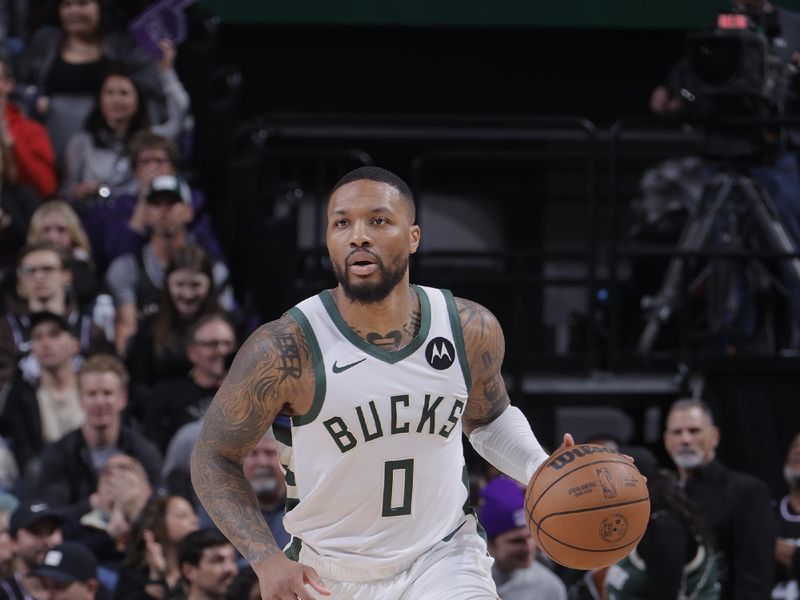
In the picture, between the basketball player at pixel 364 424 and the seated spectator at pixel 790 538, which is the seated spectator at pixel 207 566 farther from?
the seated spectator at pixel 790 538

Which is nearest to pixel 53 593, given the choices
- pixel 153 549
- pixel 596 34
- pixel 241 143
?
pixel 153 549

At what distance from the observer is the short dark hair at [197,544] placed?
8039 mm

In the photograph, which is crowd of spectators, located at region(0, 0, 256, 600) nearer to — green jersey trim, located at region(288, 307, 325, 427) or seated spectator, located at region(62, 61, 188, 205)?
seated spectator, located at region(62, 61, 188, 205)

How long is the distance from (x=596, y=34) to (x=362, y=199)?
8.16 m

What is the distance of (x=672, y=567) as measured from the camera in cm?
780

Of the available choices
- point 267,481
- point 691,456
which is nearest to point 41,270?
point 267,481

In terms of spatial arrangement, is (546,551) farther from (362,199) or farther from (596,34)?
(596,34)

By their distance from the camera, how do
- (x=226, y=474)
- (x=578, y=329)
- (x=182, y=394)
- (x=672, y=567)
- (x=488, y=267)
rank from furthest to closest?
(x=488, y=267), (x=578, y=329), (x=182, y=394), (x=672, y=567), (x=226, y=474)

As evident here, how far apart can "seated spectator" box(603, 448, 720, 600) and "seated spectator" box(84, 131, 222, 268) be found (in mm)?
3928

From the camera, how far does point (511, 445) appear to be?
6.16 m

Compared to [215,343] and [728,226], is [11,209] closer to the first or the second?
[215,343]

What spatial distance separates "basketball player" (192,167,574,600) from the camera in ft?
18.9

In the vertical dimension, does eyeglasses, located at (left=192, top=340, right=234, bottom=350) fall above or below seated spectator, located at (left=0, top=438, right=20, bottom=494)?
above

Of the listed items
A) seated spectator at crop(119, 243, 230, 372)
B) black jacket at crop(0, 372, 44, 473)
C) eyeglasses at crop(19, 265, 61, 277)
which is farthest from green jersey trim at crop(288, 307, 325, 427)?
eyeglasses at crop(19, 265, 61, 277)
